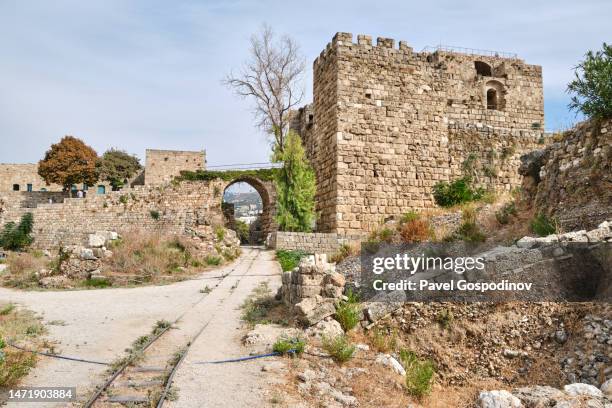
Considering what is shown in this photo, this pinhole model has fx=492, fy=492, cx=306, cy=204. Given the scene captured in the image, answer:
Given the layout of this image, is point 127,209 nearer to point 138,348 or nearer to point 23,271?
point 23,271

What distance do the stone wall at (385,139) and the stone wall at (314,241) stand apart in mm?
362

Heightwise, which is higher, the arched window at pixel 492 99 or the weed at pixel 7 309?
the arched window at pixel 492 99

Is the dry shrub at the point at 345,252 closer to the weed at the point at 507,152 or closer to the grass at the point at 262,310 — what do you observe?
the grass at the point at 262,310

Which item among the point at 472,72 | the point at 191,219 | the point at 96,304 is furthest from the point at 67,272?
the point at 472,72

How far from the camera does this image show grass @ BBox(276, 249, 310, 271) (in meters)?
15.3

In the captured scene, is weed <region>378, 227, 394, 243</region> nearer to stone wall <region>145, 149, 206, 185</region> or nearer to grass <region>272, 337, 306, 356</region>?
grass <region>272, 337, 306, 356</region>

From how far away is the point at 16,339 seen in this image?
7570 mm

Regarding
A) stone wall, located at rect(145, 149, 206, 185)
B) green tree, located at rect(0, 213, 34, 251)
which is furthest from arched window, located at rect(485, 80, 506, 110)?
green tree, located at rect(0, 213, 34, 251)

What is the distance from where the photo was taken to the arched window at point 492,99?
2372 centimetres

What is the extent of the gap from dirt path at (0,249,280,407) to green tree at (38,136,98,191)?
84.5ft

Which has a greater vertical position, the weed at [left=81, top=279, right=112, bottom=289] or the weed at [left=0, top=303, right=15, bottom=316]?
the weed at [left=81, top=279, right=112, bottom=289]

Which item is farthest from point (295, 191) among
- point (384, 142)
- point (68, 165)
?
point (68, 165)

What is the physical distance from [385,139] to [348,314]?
10.3 m

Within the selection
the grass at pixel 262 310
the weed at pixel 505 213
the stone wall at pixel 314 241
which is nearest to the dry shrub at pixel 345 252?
the stone wall at pixel 314 241
